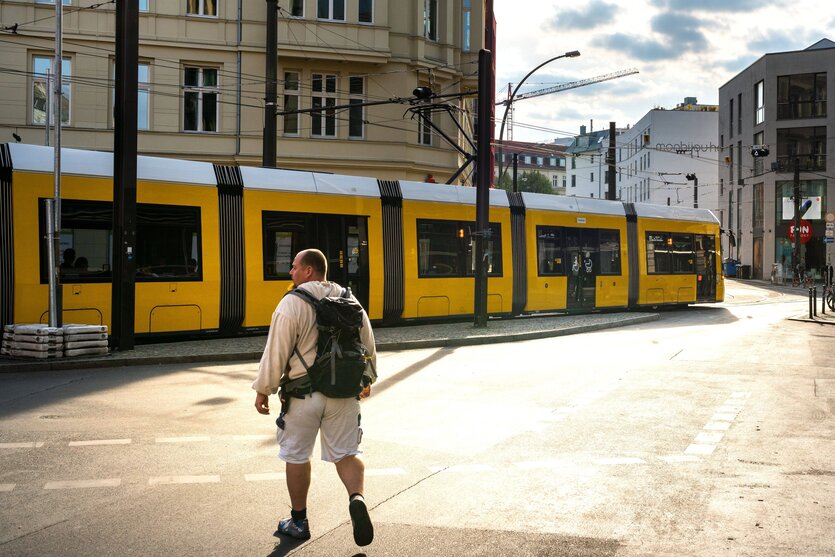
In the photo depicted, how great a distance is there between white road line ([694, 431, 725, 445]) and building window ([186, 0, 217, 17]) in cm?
2486

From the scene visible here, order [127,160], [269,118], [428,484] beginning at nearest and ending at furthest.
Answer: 1. [428,484]
2. [127,160]
3. [269,118]

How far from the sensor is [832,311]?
94.8 ft

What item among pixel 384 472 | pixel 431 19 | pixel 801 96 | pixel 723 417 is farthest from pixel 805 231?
pixel 384 472

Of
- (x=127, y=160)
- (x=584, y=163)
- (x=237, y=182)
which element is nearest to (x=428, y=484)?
(x=127, y=160)

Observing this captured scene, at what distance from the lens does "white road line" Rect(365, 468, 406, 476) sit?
22.3 ft

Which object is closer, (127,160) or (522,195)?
(127,160)

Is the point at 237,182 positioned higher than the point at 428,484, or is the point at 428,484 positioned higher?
the point at 237,182

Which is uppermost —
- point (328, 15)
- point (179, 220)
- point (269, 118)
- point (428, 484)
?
point (328, 15)

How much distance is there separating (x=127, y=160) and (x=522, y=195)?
1107cm

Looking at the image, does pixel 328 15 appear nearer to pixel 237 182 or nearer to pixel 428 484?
pixel 237 182

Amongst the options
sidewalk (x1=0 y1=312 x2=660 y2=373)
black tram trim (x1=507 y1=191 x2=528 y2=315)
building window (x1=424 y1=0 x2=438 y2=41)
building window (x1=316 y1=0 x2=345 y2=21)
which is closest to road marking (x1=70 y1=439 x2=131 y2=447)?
sidewalk (x1=0 y1=312 x2=660 y2=373)

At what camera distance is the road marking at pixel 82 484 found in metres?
6.26

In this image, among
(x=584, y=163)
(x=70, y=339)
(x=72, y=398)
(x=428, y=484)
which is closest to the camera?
(x=428, y=484)

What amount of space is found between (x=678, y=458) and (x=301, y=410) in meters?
3.59
